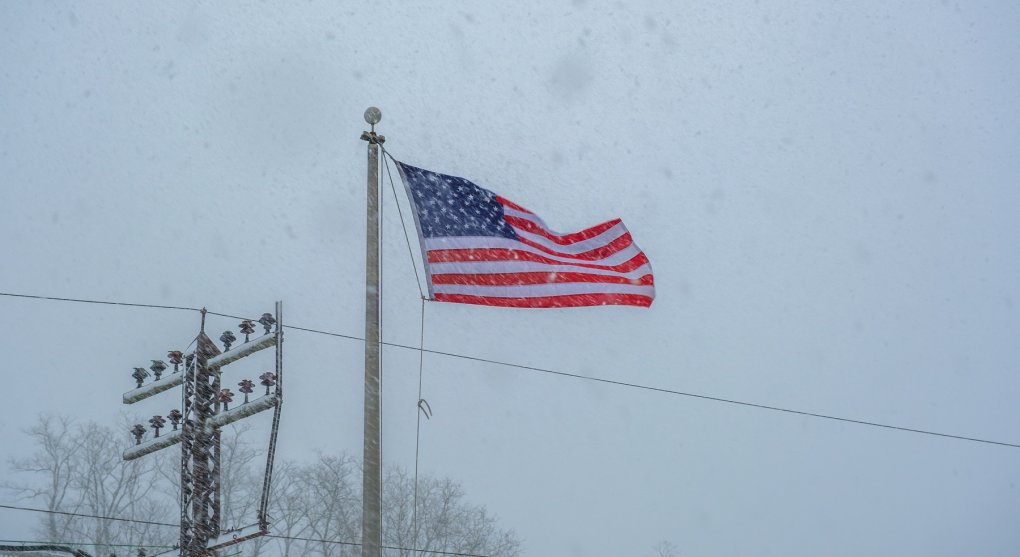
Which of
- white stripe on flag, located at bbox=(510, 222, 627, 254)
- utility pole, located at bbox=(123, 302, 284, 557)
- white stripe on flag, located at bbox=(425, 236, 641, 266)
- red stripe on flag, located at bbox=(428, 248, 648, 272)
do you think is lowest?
utility pole, located at bbox=(123, 302, 284, 557)

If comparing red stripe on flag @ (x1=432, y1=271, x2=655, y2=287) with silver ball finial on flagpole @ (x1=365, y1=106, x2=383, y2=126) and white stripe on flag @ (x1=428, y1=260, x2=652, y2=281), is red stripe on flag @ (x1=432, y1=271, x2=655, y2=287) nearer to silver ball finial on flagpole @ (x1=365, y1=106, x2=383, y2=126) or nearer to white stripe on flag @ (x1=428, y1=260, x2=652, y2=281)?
white stripe on flag @ (x1=428, y1=260, x2=652, y2=281)

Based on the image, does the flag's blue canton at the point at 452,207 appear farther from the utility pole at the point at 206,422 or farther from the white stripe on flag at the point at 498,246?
the utility pole at the point at 206,422

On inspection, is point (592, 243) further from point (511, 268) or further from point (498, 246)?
point (498, 246)

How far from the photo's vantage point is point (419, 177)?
10.1 metres

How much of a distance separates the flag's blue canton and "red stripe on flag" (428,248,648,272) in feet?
0.59

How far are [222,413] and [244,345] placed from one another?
90cm

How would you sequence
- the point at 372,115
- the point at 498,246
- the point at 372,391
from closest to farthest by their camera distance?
the point at 372,391
the point at 372,115
the point at 498,246

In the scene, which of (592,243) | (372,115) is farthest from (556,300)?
(372,115)

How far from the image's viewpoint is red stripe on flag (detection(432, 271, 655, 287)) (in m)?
9.84

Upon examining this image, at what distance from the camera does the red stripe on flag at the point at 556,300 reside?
32.1ft

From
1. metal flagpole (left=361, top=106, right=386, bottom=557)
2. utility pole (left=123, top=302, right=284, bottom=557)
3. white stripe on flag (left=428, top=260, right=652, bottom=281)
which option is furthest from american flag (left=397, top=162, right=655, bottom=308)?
utility pole (left=123, top=302, right=284, bottom=557)

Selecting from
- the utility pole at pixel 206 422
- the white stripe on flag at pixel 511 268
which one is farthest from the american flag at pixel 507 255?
the utility pole at pixel 206 422

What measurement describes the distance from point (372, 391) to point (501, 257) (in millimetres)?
2719

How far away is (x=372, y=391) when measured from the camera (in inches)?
314
